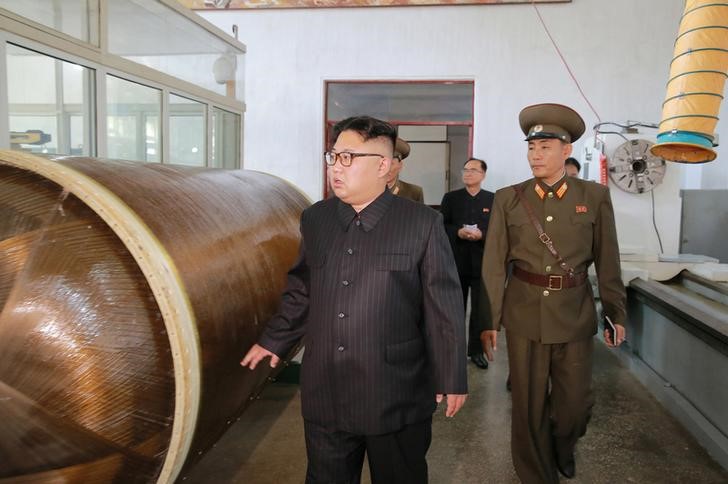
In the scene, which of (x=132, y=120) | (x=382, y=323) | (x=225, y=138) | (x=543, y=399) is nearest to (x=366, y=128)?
(x=382, y=323)

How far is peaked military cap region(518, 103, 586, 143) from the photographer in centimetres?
239

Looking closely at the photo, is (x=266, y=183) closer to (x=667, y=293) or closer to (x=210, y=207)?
(x=210, y=207)

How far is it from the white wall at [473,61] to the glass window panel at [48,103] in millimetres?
4544

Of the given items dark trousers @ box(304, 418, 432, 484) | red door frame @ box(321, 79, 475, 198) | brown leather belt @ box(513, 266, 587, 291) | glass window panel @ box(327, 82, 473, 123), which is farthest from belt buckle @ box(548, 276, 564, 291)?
glass window panel @ box(327, 82, 473, 123)

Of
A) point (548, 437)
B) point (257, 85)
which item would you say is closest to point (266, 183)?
point (548, 437)

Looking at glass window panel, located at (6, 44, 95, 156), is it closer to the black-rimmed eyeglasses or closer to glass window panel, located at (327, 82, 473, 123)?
the black-rimmed eyeglasses

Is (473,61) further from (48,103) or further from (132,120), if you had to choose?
(48,103)

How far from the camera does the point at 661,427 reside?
2.99 metres

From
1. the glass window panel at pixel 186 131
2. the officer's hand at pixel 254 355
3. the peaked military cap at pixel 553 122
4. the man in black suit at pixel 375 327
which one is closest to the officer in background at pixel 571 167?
the peaked military cap at pixel 553 122

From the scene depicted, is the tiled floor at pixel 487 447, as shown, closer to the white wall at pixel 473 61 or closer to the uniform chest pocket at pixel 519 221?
the uniform chest pocket at pixel 519 221

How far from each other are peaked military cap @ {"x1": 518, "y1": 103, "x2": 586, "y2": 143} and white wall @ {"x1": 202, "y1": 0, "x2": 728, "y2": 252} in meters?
4.27

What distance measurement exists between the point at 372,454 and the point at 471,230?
2567 millimetres

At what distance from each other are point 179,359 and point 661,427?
2707 mm

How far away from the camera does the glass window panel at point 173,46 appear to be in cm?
293
